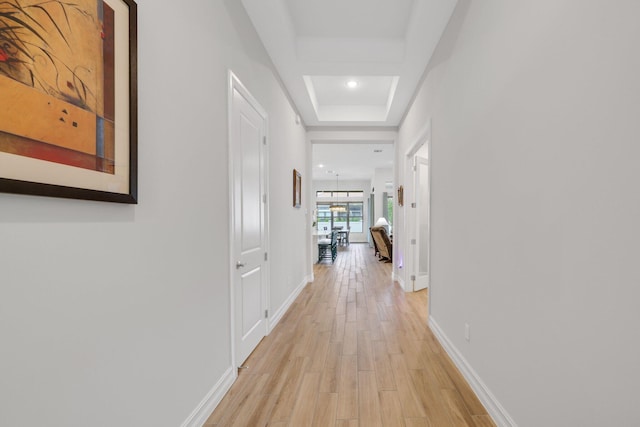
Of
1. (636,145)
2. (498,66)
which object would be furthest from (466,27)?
(636,145)

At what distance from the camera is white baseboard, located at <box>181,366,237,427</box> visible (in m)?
1.59

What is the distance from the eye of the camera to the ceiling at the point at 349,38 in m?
2.51

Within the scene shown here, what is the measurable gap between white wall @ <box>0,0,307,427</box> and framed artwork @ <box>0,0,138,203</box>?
8cm

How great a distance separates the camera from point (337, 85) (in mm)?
4367

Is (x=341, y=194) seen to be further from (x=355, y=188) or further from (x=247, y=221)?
(x=247, y=221)

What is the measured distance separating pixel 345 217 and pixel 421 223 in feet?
28.8

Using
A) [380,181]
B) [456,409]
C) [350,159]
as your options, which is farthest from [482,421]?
[380,181]

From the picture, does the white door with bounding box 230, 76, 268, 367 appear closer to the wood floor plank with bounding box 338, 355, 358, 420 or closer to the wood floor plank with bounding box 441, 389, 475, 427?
the wood floor plank with bounding box 338, 355, 358, 420

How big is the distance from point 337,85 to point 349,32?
133 cm

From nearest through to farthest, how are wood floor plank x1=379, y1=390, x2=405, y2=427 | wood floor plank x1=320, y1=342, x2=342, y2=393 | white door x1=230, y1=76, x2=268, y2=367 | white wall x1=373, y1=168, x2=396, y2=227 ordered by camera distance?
1. wood floor plank x1=379, y1=390, x2=405, y2=427
2. wood floor plank x1=320, y1=342, x2=342, y2=393
3. white door x1=230, y1=76, x2=268, y2=367
4. white wall x1=373, y1=168, x2=396, y2=227

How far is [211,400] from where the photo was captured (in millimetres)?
1777

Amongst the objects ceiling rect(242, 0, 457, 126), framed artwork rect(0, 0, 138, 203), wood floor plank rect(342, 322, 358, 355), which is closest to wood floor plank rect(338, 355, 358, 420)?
wood floor plank rect(342, 322, 358, 355)

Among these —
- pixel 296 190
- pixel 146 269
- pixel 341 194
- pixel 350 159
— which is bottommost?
pixel 146 269

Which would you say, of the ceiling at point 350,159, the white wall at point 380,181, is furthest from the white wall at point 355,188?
the white wall at point 380,181
